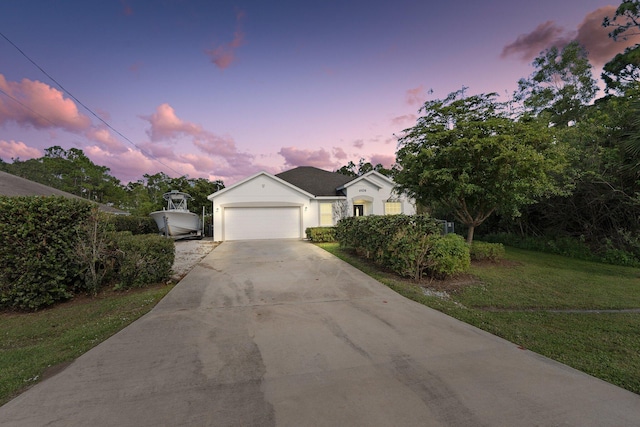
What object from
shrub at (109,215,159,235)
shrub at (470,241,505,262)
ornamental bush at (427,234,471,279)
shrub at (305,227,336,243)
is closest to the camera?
ornamental bush at (427,234,471,279)

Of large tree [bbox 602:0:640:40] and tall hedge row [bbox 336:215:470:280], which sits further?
large tree [bbox 602:0:640:40]

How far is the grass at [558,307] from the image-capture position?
10.5 ft

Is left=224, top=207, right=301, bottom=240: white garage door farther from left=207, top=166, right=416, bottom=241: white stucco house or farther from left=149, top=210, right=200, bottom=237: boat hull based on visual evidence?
left=149, top=210, right=200, bottom=237: boat hull

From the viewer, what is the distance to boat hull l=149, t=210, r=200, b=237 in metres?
17.6

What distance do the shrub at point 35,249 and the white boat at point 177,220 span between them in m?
12.8

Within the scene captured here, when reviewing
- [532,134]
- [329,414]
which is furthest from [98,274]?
[532,134]

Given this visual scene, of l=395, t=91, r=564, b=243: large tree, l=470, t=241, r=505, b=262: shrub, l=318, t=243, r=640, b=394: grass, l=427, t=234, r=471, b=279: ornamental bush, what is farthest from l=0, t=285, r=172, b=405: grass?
l=470, t=241, r=505, b=262: shrub

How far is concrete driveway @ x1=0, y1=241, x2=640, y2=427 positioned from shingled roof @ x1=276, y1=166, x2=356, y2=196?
617 inches

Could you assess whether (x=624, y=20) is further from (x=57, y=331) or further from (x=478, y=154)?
(x=57, y=331)

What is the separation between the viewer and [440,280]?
6898mm

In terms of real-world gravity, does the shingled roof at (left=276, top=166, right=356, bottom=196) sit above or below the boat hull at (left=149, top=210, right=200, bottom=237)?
above

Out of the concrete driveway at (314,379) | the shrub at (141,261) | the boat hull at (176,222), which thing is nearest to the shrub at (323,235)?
the shrub at (141,261)

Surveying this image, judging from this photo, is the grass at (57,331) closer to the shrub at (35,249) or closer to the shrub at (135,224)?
the shrub at (35,249)

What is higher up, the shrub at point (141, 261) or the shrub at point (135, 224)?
the shrub at point (135, 224)
